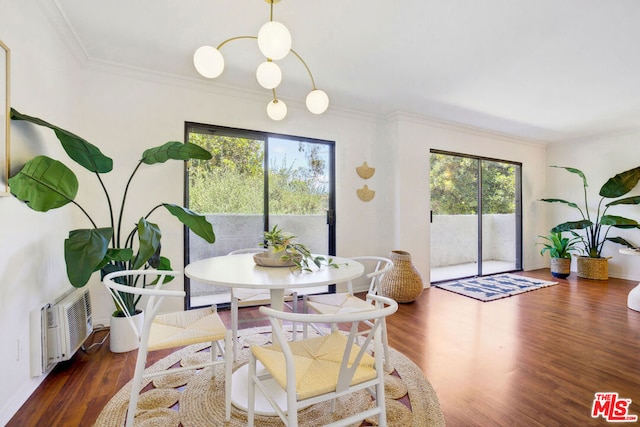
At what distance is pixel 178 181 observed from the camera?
115 inches

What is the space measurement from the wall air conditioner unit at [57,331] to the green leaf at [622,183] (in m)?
6.87

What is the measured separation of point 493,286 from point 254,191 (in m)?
3.64

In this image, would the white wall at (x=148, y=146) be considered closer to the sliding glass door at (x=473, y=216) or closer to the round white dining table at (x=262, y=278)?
the sliding glass door at (x=473, y=216)

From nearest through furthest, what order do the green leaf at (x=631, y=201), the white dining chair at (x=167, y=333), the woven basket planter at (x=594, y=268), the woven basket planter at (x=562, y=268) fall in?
1. the white dining chair at (x=167, y=333)
2. the green leaf at (x=631, y=201)
3. the woven basket planter at (x=594, y=268)
4. the woven basket planter at (x=562, y=268)

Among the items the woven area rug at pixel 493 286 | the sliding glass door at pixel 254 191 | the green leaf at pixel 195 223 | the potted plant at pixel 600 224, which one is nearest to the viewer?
the green leaf at pixel 195 223

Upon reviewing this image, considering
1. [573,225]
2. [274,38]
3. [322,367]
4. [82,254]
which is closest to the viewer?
[322,367]

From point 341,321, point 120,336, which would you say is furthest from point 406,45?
point 120,336

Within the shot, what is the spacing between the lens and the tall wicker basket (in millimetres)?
3451

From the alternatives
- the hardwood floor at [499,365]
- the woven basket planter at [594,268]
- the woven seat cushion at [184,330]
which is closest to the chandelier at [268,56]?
the woven seat cushion at [184,330]

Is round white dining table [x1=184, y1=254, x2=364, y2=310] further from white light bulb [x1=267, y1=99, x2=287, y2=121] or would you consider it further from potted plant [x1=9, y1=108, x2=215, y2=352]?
white light bulb [x1=267, y1=99, x2=287, y2=121]

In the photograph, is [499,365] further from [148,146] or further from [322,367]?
[148,146]

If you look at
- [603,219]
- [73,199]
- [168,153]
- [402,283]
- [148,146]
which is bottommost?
[402,283]

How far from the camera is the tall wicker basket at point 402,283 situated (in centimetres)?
345

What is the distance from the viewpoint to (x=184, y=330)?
157 centimetres
